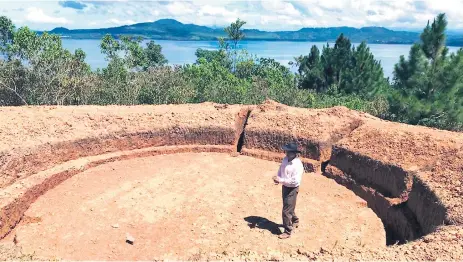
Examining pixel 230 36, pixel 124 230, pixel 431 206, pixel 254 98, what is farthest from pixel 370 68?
pixel 124 230

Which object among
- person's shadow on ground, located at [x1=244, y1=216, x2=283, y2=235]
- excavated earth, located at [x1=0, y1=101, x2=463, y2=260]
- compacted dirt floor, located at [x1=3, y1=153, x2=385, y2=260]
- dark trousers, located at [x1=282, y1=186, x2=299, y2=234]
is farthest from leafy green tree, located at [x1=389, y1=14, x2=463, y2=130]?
dark trousers, located at [x1=282, y1=186, x2=299, y2=234]

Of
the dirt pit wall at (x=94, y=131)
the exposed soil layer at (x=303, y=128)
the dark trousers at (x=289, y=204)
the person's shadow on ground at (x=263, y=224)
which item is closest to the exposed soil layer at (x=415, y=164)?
the exposed soil layer at (x=303, y=128)

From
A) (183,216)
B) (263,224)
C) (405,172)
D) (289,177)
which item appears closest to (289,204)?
(289,177)

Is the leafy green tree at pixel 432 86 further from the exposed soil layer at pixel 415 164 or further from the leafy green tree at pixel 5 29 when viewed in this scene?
the leafy green tree at pixel 5 29

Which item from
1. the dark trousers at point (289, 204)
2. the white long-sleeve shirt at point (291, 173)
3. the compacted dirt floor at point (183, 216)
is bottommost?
the compacted dirt floor at point (183, 216)

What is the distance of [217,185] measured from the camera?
10.6 metres

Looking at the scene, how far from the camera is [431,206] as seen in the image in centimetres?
780

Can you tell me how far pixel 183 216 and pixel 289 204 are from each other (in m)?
2.72

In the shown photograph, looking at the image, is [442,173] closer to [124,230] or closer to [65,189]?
[124,230]

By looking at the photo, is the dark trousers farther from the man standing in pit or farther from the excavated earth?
the excavated earth

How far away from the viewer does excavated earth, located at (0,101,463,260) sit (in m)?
7.42

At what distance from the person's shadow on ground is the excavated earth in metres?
0.02

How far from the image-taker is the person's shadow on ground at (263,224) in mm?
8070

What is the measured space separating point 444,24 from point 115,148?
54.3 feet
